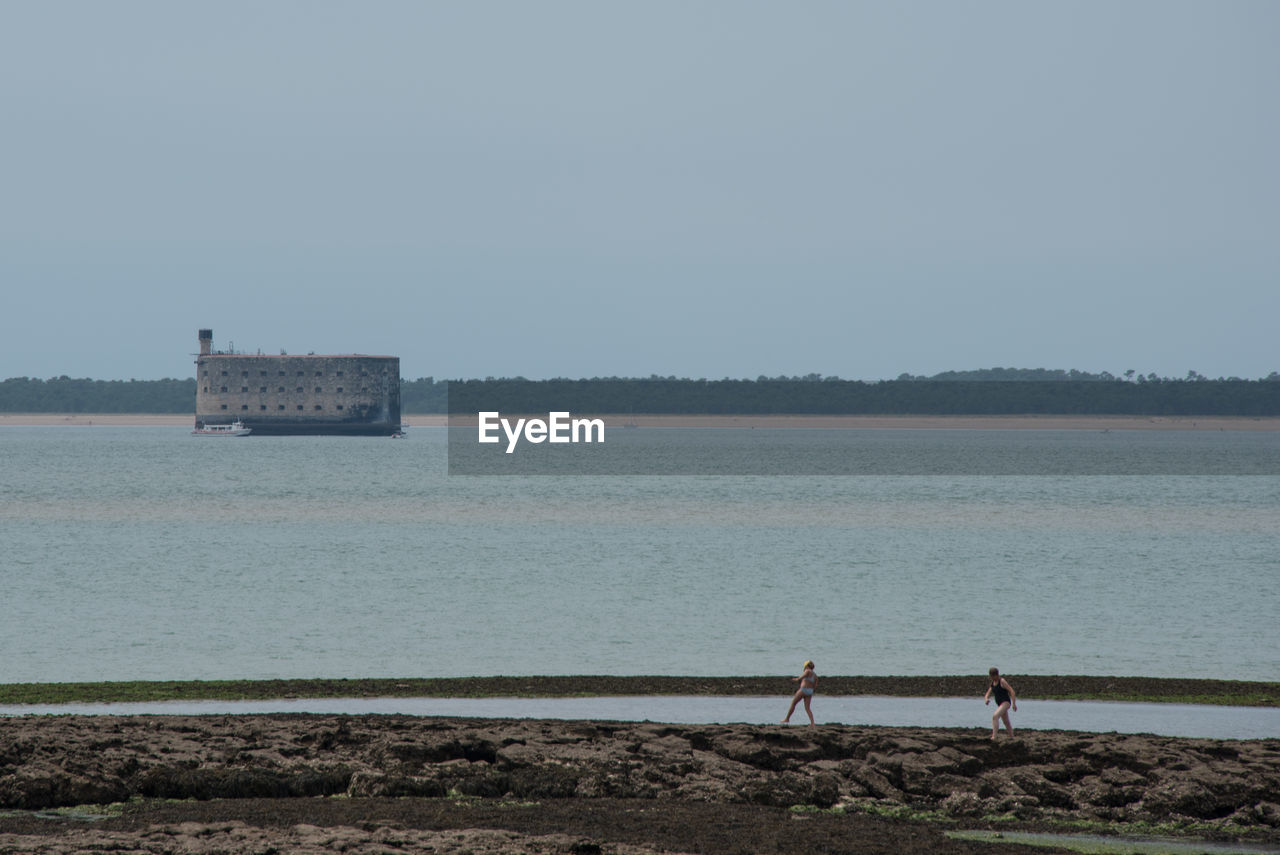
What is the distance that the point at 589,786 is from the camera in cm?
1697

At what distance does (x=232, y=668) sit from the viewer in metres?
28.2

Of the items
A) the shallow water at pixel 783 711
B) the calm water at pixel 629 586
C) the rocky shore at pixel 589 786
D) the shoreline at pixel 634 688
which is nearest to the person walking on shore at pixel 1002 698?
the rocky shore at pixel 589 786

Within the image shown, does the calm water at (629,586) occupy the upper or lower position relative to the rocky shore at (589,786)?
lower

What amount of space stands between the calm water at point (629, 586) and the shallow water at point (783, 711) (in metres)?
4.61

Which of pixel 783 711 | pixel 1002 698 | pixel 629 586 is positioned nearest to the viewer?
pixel 1002 698

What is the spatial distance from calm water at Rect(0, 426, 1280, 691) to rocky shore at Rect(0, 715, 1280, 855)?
28.8 ft

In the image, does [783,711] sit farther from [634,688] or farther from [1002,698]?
[1002,698]

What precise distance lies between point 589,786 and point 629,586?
2789 centimetres

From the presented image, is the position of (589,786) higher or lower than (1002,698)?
lower

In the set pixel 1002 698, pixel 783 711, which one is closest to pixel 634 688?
pixel 783 711

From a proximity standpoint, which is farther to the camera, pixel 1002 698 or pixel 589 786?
pixel 1002 698

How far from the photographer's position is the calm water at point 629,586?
30141mm

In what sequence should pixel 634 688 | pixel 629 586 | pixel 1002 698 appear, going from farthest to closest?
pixel 629 586 → pixel 634 688 → pixel 1002 698

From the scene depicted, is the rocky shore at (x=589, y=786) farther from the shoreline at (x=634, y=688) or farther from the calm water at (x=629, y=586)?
the calm water at (x=629, y=586)
